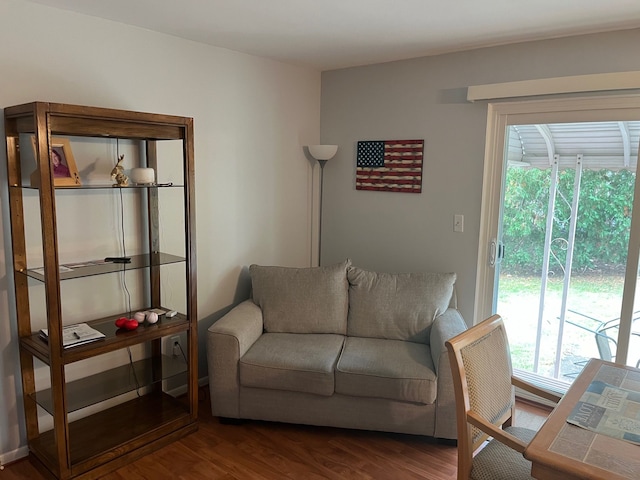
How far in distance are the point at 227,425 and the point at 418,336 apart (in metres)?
1.32

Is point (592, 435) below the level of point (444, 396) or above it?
above

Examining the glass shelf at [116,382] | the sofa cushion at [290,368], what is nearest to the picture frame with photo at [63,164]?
the glass shelf at [116,382]

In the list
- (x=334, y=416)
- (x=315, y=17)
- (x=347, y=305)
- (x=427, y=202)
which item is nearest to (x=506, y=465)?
(x=334, y=416)

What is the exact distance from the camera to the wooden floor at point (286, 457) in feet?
8.09

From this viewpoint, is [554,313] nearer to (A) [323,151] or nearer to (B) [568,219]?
(B) [568,219]

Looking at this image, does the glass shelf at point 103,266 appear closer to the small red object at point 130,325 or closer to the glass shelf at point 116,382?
the small red object at point 130,325

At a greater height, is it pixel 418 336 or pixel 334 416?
pixel 418 336

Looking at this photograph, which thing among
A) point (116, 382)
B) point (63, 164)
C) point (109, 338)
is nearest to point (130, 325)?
point (109, 338)

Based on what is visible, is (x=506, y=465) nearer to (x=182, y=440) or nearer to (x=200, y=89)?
(x=182, y=440)

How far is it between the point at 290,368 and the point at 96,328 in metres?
1.09

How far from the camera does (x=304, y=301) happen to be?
10.6 ft

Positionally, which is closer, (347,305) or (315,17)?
(315,17)

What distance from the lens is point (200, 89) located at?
3.14 m

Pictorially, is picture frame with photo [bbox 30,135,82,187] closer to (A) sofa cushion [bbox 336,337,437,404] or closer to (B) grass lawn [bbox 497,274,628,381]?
(A) sofa cushion [bbox 336,337,437,404]
